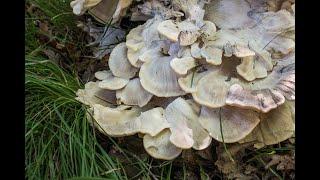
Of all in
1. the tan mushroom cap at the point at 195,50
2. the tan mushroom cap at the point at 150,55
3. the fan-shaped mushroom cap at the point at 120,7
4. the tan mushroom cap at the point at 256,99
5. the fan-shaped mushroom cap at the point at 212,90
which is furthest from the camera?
the fan-shaped mushroom cap at the point at 120,7

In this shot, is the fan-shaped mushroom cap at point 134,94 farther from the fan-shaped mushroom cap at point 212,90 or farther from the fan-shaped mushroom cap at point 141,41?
the fan-shaped mushroom cap at point 212,90

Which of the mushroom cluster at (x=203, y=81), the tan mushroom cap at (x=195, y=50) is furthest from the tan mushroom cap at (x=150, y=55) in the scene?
the tan mushroom cap at (x=195, y=50)

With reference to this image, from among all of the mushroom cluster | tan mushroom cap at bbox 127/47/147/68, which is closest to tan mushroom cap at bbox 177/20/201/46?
the mushroom cluster

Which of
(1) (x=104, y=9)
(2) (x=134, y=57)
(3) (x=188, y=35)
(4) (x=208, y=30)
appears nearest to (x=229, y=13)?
(4) (x=208, y=30)

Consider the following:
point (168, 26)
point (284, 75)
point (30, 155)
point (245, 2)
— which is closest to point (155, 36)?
point (168, 26)

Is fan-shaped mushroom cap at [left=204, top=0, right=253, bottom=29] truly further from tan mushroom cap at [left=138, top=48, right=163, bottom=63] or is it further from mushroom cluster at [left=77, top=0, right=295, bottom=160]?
tan mushroom cap at [left=138, top=48, right=163, bottom=63]

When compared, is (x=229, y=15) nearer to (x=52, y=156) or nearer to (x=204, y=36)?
(x=204, y=36)
